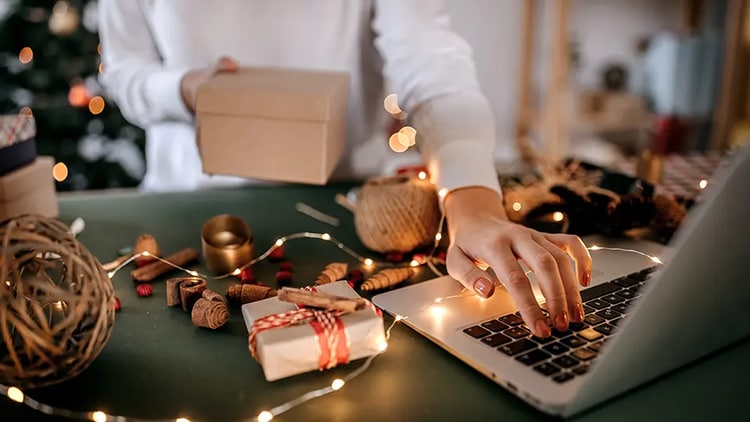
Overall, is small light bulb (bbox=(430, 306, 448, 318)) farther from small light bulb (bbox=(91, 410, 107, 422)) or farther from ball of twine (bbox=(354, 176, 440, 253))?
small light bulb (bbox=(91, 410, 107, 422))

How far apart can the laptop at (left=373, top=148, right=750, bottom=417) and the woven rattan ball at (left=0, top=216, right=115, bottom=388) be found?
0.31 m

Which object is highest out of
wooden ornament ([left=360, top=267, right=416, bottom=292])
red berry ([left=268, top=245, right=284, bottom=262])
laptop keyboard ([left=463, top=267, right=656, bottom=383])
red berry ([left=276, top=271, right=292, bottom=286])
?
laptop keyboard ([left=463, top=267, right=656, bottom=383])

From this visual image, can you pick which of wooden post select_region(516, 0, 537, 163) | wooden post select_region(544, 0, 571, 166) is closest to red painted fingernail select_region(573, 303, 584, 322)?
wooden post select_region(544, 0, 571, 166)

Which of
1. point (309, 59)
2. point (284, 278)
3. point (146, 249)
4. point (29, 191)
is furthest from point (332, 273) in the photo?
point (309, 59)

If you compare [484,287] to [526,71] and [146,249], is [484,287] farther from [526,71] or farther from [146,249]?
[526,71]

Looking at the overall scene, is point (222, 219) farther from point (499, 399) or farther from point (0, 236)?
point (499, 399)

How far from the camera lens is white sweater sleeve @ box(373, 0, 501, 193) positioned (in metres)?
1.00

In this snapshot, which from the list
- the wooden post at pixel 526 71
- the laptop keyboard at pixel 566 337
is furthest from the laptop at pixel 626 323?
the wooden post at pixel 526 71

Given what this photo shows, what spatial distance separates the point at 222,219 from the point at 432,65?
0.47 meters

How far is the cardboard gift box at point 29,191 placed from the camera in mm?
950

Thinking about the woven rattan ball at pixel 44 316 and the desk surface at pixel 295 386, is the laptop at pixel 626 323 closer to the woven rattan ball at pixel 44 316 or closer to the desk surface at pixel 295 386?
the desk surface at pixel 295 386

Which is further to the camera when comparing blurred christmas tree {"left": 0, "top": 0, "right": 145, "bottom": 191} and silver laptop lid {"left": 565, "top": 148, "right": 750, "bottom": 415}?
blurred christmas tree {"left": 0, "top": 0, "right": 145, "bottom": 191}

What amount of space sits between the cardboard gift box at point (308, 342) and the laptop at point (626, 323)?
75 mm

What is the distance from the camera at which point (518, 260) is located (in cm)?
79
